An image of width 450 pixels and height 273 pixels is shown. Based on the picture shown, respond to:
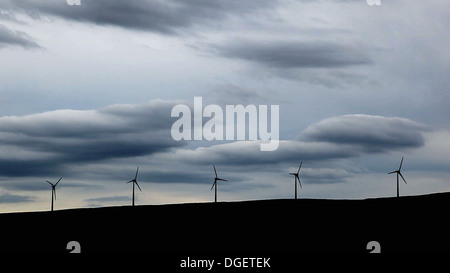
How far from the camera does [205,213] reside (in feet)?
465

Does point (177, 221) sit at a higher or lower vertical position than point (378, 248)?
higher

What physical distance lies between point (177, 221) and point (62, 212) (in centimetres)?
4710

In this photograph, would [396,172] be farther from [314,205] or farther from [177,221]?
[177,221]

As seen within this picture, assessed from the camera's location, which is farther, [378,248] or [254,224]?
[254,224]

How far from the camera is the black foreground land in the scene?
336 ft

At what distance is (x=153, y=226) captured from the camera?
439 ft

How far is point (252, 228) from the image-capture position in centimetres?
12050

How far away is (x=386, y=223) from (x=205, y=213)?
1764 inches

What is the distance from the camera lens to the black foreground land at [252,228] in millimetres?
102438
